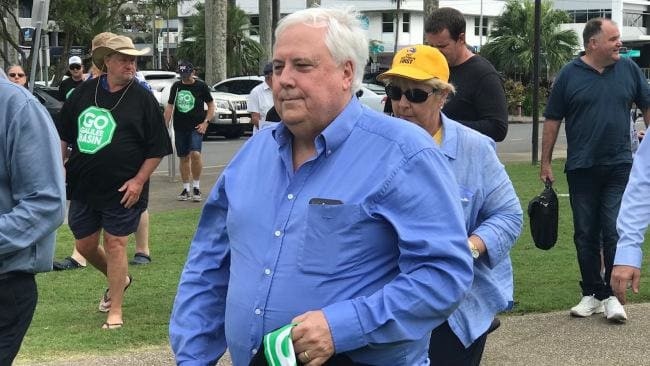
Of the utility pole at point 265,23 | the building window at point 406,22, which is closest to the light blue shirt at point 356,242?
the utility pole at point 265,23

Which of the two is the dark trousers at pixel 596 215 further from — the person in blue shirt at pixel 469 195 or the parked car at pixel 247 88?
the parked car at pixel 247 88

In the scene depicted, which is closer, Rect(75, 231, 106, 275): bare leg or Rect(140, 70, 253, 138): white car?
Rect(75, 231, 106, 275): bare leg

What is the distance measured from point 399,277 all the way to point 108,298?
4874mm

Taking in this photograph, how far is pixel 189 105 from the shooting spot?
536 inches

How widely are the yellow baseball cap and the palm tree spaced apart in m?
48.8

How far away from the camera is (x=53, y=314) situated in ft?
23.2

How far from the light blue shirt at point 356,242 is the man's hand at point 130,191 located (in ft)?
12.8

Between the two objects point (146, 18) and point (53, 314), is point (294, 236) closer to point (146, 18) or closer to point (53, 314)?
point (53, 314)

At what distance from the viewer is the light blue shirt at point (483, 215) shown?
377cm

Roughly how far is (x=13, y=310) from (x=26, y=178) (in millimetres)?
494

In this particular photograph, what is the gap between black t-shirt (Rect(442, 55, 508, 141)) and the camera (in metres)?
5.19

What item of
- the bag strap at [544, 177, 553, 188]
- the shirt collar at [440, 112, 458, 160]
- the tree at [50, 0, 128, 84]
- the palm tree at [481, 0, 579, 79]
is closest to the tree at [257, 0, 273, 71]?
the tree at [50, 0, 128, 84]

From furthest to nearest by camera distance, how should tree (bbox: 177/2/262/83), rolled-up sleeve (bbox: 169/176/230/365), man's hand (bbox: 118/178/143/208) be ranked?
tree (bbox: 177/2/262/83), man's hand (bbox: 118/178/143/208), rolled-up sleeve (bbox: 169/176/230/365)

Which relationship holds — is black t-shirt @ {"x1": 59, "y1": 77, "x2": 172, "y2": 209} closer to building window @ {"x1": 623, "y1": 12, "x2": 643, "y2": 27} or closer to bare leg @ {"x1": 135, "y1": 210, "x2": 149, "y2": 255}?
bare leg @ {"x1": 135, "y1": 210, "x2": 149, "y2": 255}
